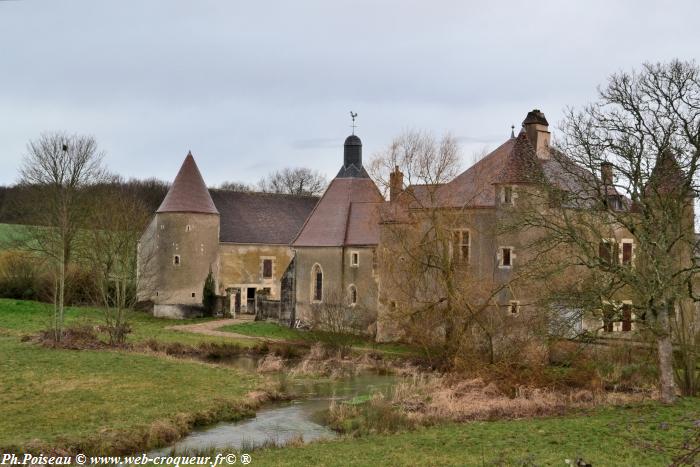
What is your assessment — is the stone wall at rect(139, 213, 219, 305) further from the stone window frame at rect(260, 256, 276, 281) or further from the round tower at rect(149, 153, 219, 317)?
the stone window frame at rect(260, 256, 276, 281)

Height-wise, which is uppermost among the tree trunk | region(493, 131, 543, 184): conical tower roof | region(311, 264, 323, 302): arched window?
region(493, 131, 543, 184): conical tower roof

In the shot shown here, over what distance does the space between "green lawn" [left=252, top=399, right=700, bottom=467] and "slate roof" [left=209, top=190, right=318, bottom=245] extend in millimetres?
28552

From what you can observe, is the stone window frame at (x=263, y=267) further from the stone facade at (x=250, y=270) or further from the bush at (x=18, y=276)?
the bush at (x=18, y=276)

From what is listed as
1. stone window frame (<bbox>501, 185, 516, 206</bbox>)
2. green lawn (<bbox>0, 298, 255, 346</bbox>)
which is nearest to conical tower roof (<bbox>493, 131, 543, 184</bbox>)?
stone window frame (<bbox>501, 185, 516, 206</bbox>)

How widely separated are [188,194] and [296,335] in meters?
12.1

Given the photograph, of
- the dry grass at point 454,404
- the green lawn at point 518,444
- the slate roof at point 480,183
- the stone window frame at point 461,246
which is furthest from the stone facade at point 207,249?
the green lawn at point 518,444

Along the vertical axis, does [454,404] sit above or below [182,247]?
below

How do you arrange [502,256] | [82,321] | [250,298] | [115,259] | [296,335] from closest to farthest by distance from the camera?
[502,256] < [115,259] < [82,321] < [296,335] < [250,298]

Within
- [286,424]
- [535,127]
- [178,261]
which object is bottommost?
[286,424]

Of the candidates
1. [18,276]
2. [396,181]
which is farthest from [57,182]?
[396,181]

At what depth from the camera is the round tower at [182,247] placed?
3797cm

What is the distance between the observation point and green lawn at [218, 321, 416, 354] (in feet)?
90.8

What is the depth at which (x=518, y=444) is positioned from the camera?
11.7 m

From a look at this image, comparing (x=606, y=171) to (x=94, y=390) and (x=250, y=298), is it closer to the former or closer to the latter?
(x=94, y=390)
